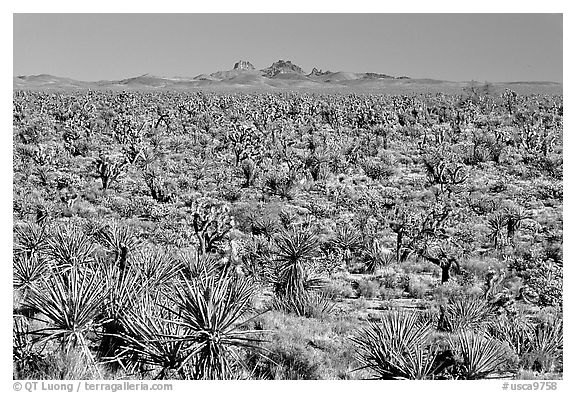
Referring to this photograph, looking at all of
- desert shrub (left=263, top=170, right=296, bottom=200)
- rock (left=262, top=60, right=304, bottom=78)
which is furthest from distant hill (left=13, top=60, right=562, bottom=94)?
desert shrub (left=263, top=170, right=296, bottom=200)

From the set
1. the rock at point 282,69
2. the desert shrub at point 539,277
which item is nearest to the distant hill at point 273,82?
the rock at point 282,69

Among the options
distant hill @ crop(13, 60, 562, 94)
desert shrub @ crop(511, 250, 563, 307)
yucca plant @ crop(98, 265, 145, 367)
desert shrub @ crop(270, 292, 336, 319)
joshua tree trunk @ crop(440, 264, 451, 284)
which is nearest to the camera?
yucca plant @ crop(98, 265, 145, 367)

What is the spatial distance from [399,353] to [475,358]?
85 cm

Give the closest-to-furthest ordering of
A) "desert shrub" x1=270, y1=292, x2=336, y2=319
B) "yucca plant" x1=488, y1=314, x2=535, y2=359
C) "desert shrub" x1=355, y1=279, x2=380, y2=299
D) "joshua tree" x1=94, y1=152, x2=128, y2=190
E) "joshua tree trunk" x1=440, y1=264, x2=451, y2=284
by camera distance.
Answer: "yucca plant" x1=488, y1=314, x2=535, y2=359 → "desert shrub" x1=270, y1=292, x2=336, y2=319 → "desert shrub" x1=355, y1=279, x2=380, y2=299 → "joshua tree trunk" x1=440, y1=264, x2=451, y2=284 → "joshua tree" x1=94, y1=152, x2=128, y2=190

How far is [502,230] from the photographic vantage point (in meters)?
14.1

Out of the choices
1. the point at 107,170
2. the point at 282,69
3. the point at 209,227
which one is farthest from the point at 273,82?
the point at 209,227

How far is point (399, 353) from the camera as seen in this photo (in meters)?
6.79

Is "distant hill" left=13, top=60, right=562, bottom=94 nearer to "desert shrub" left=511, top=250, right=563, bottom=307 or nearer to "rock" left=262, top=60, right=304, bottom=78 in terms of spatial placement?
"rock" left=262, top=60, right=304, bottom=78

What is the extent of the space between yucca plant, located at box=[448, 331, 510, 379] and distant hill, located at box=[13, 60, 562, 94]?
2092 inches

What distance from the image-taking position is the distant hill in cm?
6618

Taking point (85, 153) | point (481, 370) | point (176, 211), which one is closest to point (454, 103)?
point (85, 153)

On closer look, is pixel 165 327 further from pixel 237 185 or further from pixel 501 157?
pixel 501 157

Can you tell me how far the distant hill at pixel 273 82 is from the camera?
2606 inches
